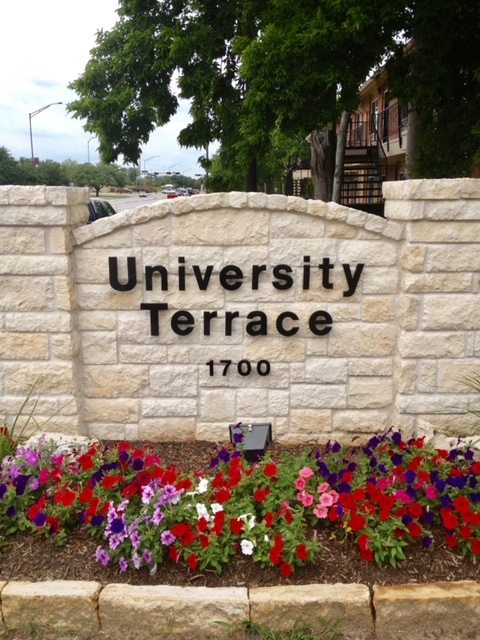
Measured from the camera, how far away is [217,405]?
4.58m

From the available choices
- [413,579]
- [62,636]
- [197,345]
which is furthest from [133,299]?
[413,579]

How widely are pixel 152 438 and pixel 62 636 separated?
189 cm

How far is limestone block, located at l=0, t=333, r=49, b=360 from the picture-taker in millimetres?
4355

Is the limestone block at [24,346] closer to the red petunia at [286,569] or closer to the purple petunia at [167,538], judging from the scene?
the purple petunia at [167,538]

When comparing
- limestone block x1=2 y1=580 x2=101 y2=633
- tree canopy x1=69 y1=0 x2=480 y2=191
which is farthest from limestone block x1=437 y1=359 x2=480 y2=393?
tree canopy x1=69 y1=0 x2=480 y2=191

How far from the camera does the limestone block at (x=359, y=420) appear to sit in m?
4.59

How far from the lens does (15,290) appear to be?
4305mm

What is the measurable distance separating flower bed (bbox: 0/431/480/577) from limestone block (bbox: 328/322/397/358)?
100 cm

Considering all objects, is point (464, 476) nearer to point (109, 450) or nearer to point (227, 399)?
point (227, 399)

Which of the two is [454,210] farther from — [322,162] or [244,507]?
[322,162]

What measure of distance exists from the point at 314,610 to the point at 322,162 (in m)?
14.9

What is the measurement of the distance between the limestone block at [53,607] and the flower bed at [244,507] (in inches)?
8.3

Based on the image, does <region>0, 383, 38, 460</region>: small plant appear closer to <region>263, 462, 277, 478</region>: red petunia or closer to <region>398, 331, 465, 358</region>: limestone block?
<region>263, 462, 277, 478</region>: red petunia

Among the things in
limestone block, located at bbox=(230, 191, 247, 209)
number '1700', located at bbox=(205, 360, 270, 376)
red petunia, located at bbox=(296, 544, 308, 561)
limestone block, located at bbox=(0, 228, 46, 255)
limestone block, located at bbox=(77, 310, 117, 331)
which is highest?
limestone block, located at bbox=(230, 191, 247, 209)
